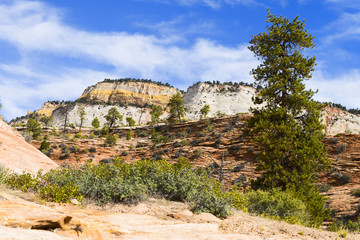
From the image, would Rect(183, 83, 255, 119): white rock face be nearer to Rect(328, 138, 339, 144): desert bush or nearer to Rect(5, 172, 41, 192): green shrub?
Rect(328, 138, 339, 144): desert bush

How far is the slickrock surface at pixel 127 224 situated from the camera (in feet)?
13.6

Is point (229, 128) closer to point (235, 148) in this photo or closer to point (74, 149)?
point (235, 148)

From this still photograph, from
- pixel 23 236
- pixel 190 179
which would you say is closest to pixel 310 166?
pixel 190 179

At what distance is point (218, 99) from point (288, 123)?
335ft

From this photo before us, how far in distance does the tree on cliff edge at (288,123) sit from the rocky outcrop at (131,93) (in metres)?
140

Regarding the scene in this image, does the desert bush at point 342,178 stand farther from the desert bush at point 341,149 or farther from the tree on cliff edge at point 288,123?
the tree on cliff edge at point 288,123

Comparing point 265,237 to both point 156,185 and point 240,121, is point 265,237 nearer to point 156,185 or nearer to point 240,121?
point 156,185

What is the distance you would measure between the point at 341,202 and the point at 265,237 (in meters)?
18.4

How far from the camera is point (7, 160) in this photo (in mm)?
10484

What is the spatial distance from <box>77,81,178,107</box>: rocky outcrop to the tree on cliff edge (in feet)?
458

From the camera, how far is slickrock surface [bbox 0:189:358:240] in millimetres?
4156

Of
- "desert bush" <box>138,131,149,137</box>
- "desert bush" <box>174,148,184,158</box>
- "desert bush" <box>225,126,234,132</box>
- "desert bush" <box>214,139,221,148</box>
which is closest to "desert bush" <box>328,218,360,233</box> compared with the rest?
"desert bush" <box>214,139,221,148</box>

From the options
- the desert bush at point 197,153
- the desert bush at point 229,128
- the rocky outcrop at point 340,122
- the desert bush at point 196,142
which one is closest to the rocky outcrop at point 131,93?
the rocky outcrop at point 340,122

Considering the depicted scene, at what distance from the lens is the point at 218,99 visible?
116 meters
